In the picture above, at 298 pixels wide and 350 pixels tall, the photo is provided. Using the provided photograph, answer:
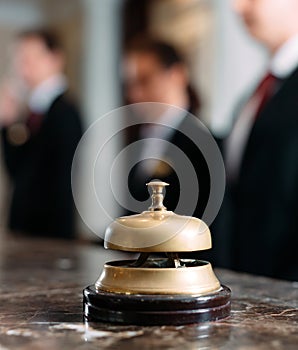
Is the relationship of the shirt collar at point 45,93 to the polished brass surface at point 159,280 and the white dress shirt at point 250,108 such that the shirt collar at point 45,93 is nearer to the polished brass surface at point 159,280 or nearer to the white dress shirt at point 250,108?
the white dress shirt at point 250,108

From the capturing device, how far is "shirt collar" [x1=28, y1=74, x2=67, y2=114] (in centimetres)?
418

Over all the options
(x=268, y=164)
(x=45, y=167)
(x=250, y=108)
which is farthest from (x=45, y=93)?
(x=268, y=164)

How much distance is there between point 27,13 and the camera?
7.17 metres

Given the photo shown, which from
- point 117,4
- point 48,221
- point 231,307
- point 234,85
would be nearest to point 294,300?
point 231,307

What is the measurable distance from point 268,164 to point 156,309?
124cm

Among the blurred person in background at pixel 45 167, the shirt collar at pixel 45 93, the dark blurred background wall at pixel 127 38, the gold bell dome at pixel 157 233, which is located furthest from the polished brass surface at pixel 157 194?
the shirt collar at pixel 45 93

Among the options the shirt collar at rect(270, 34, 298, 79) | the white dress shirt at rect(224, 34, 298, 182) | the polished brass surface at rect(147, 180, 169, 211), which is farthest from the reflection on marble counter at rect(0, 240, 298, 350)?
the shirt collar at rect(270, 34, 298, 79)

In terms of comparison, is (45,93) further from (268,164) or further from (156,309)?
(156,309)

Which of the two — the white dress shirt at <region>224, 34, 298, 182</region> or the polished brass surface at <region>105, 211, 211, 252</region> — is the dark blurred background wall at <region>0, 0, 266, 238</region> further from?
the polished brass surface at <region>105, 211, 211, 252</region>

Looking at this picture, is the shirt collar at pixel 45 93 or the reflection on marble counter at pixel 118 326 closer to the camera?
the reflection on marble counter at pixel 118 326

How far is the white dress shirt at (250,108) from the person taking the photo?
2.22m

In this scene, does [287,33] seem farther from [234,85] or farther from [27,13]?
[27,13]

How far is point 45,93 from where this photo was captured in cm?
426

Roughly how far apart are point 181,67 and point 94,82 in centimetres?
357
